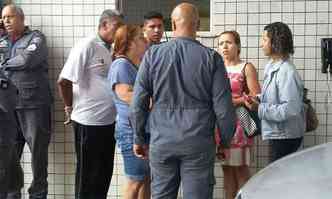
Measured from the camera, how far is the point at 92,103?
19.6ft

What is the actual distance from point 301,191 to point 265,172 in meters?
0.74

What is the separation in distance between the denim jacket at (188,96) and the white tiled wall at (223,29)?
182cm

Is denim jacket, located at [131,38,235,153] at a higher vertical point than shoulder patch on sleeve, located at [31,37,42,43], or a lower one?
lower

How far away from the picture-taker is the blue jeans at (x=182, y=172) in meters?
4.55

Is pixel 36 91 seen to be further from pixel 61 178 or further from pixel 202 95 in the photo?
pixel 202 95

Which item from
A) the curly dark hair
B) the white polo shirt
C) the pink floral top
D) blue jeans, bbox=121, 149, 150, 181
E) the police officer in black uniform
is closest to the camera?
blue jeans, bbox=121, 149, 150, 181

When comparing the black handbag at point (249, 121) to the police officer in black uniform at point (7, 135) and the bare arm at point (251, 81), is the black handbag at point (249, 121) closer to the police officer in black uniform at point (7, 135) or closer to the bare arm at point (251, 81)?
the bare arm at point (251, 81)

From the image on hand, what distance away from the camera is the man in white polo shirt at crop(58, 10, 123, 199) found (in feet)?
19.4

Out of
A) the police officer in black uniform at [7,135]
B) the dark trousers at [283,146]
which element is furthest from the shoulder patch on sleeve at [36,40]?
the dark trousers at [283,146]

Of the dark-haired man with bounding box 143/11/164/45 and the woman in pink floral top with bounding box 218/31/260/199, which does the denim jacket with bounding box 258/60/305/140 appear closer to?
the woman in pink floral top with bounding box 218/31/260/199

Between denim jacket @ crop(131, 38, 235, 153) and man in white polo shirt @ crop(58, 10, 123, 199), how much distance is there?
138 cm

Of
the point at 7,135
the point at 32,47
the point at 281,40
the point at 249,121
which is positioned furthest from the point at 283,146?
the point at 32,47

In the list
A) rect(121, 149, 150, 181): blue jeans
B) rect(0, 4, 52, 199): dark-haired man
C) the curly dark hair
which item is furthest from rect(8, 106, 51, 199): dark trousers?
the curly dark hair

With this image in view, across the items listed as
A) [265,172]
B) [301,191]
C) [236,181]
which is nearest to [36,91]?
[236,181]
